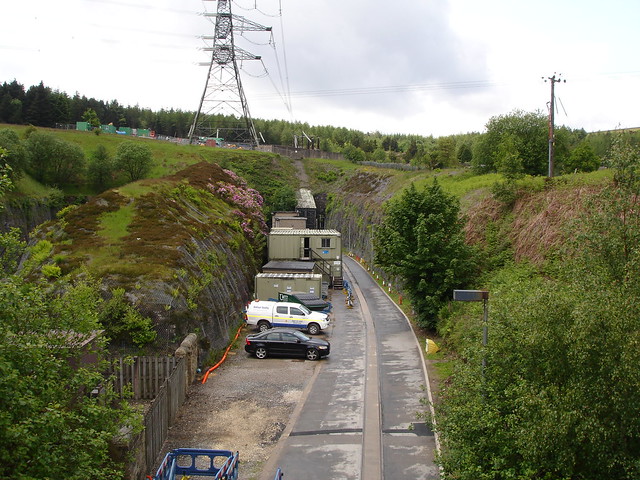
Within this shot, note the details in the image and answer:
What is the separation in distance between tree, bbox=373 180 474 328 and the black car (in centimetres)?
649

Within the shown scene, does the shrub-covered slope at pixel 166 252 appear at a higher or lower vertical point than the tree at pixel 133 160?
lower

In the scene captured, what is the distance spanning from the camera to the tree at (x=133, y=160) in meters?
51.9

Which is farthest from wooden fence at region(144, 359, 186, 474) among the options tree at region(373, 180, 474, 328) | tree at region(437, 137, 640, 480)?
tree at region(373, 180, 474, 328)

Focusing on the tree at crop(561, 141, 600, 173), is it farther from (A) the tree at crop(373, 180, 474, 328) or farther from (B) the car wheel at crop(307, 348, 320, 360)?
(B) the car wheel at crop(307, 348, 320, 360)

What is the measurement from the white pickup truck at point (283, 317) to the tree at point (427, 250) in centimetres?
520

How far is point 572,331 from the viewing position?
30.1 feet

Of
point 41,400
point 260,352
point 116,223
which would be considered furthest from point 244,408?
point 116,223

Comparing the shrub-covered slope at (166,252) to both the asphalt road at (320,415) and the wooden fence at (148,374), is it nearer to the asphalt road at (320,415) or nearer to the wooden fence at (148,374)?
the wooden fence at (148,374)

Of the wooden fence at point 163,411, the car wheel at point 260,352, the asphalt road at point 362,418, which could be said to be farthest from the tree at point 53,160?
the wooden fence at point 163,411

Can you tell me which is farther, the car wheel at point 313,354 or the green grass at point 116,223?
the green grass at point 116,223

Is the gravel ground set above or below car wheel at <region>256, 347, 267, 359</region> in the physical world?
below

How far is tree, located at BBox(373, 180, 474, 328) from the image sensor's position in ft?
87.4

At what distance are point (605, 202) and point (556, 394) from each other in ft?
20.5

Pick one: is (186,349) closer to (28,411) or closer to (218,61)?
(28,411)
